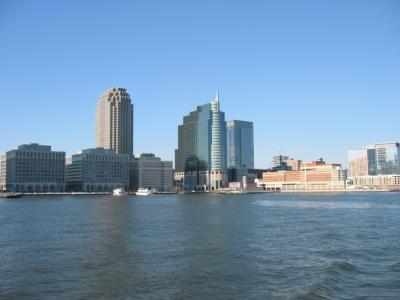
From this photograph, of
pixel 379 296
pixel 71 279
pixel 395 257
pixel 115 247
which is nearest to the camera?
pixel 379 296

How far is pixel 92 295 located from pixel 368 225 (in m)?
46.0

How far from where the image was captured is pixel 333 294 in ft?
85.7

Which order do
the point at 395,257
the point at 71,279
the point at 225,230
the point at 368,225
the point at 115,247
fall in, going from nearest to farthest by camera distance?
the point at 71,279 < the point at 395,257 < the point at 115,247 < the point at 225,230 < the point at 368,225

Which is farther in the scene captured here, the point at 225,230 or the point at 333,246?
the point at 225,230

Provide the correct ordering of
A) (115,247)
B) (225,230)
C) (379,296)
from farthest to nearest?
(225,230) → (115,247) → (379,296)

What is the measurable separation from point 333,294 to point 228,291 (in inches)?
226

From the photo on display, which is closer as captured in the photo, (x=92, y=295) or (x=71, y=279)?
(x=92, y=295)

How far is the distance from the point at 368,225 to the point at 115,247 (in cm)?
3587

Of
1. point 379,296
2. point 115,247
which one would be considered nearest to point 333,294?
point 379,296

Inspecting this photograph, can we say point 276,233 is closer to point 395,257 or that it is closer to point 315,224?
point 315,224

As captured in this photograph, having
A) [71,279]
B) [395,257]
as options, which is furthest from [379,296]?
[71,279]

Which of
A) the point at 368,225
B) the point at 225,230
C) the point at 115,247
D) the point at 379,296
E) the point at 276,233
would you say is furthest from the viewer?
the point at 368,225

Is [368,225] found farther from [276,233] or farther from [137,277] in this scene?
[137,277]

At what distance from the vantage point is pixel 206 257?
36781 millimetres
